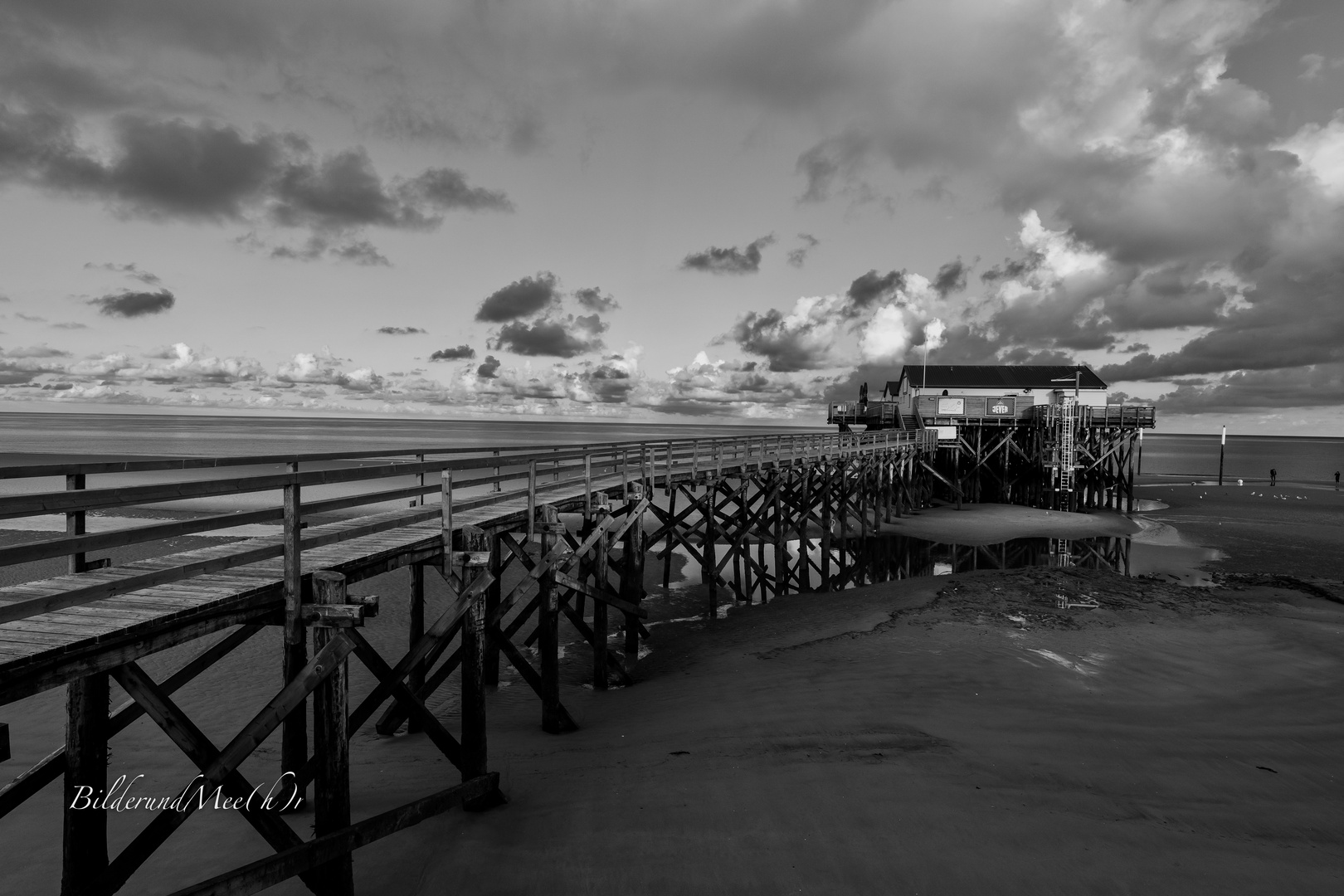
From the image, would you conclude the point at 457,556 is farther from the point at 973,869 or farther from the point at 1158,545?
the point at 1158,545

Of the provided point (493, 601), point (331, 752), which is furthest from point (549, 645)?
point (331, 752)

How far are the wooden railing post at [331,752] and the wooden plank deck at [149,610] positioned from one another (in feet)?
1.42

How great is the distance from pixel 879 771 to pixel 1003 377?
50803 millimetres

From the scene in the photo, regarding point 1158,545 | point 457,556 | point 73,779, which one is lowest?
point 1158,545

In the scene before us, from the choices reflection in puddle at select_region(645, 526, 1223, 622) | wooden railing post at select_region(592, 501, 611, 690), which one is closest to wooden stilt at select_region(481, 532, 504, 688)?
wooden railing post at select_region(592, 501, 611, 690)

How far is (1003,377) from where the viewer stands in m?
51.2

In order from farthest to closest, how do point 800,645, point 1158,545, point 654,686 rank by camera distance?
point 1158,545
point 800,645
point 654,686

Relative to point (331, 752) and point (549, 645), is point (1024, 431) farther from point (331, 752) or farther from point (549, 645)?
point (331, 752)

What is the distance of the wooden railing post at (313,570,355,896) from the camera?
496cm

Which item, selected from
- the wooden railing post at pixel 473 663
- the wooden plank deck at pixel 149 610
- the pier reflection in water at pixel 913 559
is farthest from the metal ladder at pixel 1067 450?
the wooden plank deck at pixel 149 610

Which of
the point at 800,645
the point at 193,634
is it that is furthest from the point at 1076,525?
the point at 193,634

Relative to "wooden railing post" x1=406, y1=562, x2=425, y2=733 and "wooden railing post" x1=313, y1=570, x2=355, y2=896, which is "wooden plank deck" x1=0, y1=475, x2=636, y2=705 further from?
"wooden railing post" x1=406, y1=562, x2=425, y2=733

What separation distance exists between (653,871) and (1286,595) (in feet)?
52.7

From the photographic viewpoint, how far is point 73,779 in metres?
4.17
